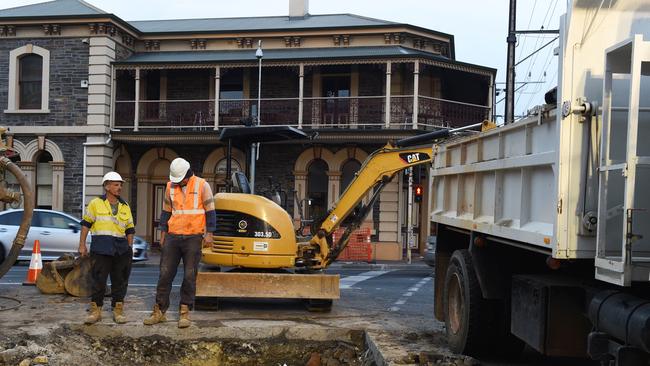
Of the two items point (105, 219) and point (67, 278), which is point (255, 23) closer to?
point (67, 278)

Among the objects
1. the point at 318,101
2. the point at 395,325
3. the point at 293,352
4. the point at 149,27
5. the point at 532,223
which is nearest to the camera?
the point at 532,223

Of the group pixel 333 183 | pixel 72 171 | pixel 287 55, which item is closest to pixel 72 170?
pixel 72 171

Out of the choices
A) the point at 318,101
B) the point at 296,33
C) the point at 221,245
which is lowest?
the point at 221,245

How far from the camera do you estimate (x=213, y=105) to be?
80.1 feet

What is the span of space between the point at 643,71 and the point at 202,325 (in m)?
5.68

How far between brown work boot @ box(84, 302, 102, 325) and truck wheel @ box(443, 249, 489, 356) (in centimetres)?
412

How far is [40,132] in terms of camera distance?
24141 mm

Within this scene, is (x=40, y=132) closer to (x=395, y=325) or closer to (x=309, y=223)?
(x=309, y=223)

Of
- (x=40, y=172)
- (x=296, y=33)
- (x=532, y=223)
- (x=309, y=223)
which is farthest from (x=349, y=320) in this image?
(x=40, y=172)

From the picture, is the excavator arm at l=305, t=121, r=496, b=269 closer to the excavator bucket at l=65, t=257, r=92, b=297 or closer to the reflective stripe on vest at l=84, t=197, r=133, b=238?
the reflective stripe on vest at l=84, t=197, r=133, b=238

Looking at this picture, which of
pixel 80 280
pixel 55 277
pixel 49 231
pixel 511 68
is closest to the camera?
pixel 80 280

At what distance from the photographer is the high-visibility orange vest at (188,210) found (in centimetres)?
799

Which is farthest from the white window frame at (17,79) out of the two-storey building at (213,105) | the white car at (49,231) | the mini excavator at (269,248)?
the mini excavator at (269,248)

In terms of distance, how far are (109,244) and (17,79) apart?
61.8 feet
